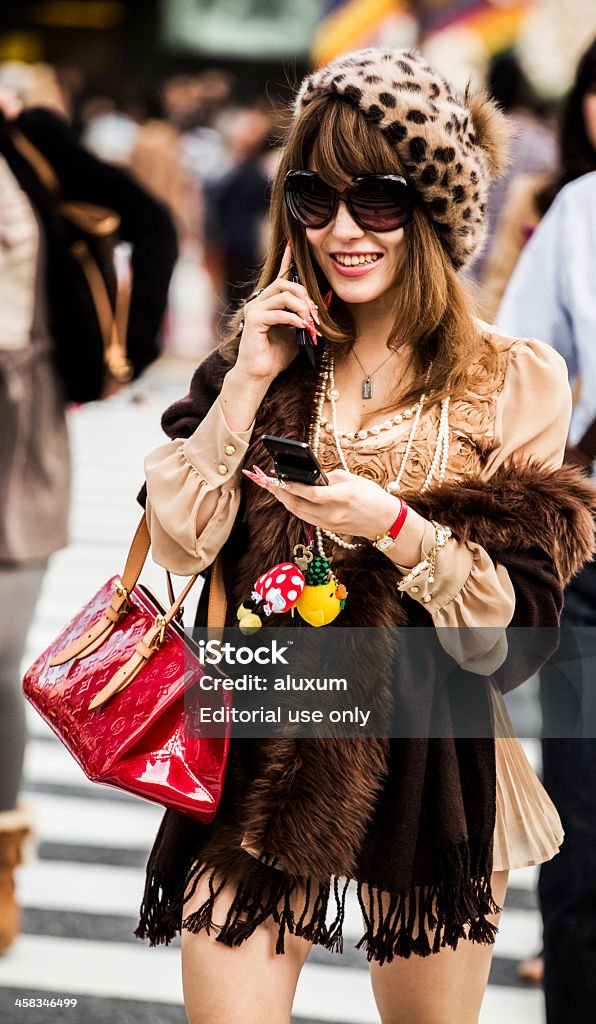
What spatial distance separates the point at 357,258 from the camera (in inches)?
97.2

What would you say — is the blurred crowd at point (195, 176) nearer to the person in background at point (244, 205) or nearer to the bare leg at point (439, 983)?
the person in background at point (244, 205)

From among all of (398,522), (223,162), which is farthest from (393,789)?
(223,162)

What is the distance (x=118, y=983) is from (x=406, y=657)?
207cm

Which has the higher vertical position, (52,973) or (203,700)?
(203,700)

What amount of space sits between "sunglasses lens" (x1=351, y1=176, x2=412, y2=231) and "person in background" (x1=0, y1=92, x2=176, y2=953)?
1.76 meters

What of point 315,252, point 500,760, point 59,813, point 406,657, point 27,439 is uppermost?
point 315,252

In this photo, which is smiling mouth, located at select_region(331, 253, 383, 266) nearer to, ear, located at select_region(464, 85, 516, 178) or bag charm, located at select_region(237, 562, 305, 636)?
ear, located at select_region(464, 85, 516, 178)

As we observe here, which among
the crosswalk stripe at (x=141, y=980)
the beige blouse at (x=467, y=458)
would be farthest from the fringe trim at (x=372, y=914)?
the crosswalk stripe at (x=141, y=980)

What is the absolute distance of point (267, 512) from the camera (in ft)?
8.15

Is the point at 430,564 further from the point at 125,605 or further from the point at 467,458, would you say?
the point at 125,605

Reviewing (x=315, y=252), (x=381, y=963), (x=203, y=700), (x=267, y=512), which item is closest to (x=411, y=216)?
(x=315, y=252)

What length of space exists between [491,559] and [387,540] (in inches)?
7.9

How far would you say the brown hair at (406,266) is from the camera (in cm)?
241

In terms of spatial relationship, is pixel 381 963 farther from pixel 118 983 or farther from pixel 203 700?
pixel 118 983
